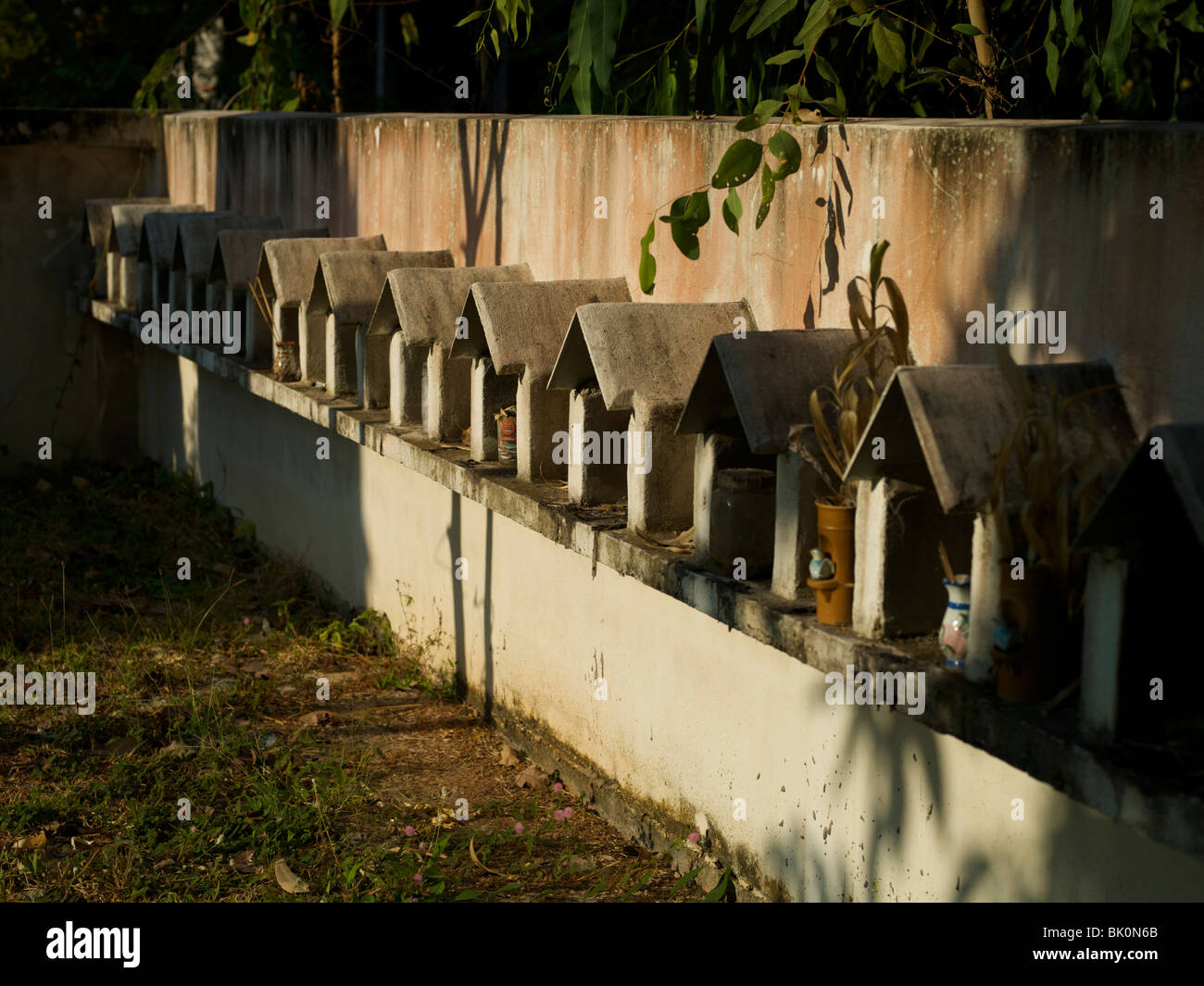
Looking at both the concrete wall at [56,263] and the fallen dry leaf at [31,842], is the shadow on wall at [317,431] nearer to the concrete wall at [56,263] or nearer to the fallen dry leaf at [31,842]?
the concrete wall at [56,263]

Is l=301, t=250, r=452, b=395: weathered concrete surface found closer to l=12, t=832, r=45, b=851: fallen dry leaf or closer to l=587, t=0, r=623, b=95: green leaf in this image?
→ l=587, t=0, r=623, b=95: green leaf

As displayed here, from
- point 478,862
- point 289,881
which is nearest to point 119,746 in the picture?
point 289,881

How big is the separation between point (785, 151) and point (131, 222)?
6.21m

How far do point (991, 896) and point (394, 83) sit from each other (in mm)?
12847

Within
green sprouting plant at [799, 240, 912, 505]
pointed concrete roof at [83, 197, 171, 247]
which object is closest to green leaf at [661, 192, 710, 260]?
green sprouting plant at [799, 240, 912, 505]

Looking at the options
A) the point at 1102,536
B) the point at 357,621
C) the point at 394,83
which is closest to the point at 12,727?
the point at 357,621

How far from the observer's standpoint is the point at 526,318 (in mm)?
4758

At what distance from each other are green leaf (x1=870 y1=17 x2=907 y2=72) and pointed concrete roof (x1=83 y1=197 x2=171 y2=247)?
22.3 feet

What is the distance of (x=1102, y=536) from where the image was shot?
2490mm

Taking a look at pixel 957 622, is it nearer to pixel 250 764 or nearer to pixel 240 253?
pixel 250 764

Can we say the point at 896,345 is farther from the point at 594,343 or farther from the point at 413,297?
the point at 413,297

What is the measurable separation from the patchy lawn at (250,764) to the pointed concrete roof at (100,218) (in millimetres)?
2308

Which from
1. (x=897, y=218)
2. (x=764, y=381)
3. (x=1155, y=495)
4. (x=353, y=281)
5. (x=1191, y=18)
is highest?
(x=1191, y=18)

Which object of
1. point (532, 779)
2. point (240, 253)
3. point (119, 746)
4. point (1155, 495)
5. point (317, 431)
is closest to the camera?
point (1155, 495)
